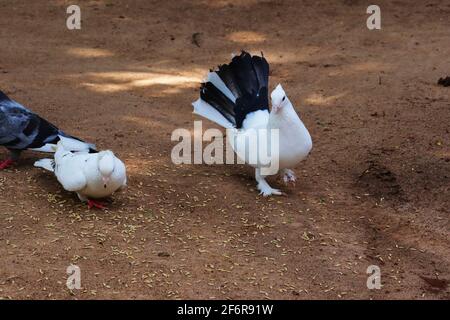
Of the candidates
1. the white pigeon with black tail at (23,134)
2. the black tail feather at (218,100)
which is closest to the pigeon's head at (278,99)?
the black tail feather at (218,100)

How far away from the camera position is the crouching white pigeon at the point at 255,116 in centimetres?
541

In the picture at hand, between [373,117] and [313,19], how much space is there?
4018 millimetres

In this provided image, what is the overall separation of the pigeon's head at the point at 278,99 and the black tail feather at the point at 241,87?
2.45 feet

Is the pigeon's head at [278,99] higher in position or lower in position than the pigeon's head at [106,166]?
higher

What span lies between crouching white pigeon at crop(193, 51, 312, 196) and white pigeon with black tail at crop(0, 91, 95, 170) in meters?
1.36

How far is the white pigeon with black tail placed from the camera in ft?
Result: 19.2

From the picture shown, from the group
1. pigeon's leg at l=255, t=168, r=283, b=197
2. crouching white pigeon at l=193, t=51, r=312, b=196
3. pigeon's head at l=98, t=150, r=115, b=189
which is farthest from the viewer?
pigeon's leg at l=255, t=168, r=283, b=197

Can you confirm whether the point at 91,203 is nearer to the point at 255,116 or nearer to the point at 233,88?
the point at 255,116

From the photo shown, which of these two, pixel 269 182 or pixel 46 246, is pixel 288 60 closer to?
pixel 269 182

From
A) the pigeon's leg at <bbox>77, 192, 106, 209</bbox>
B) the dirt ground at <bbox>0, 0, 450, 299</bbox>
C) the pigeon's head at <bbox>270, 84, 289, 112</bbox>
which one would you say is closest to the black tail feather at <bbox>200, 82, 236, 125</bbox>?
the dirt ground at <bbox>0, 0, 450, 299</bbox>

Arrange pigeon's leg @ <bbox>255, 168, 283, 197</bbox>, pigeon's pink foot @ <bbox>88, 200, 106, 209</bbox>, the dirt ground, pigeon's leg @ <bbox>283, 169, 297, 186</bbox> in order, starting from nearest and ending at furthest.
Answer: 1. the dirt ground
2. pigeon's pink foot @ <bbox>88, 200, 106, 209</bbox>
3. pigeon's leg @ <bbox>255, 168, 283, 197</bbox>
4. pigeon's leg @ <bbox>283, 169, 297, 186</bbox>

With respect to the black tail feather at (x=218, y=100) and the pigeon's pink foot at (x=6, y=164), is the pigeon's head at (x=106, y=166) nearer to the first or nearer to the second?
the pigeon's pink foot at (x=6, y=164)

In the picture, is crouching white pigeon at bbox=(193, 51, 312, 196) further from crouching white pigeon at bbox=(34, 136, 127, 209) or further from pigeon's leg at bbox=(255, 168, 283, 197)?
crouching white pigeon at bbox=(34, 136, 127, 209)

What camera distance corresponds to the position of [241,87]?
6.19m
